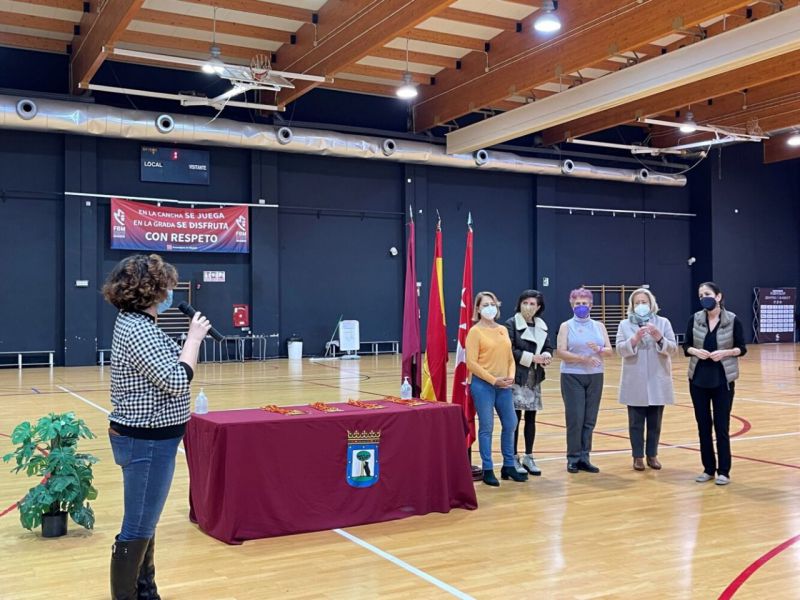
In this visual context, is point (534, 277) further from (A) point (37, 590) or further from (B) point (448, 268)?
(A) point (37, 590)

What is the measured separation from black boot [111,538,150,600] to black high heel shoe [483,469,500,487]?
307 centimetres

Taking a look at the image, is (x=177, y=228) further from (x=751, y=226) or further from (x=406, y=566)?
(x=751, y=226)

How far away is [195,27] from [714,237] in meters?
15.8

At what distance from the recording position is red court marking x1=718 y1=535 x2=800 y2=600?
3.48 m

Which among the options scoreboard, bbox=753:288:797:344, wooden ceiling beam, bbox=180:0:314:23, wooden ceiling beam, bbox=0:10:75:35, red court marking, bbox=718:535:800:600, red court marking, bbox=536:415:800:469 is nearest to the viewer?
red court marking, bbox=718:535:800:600

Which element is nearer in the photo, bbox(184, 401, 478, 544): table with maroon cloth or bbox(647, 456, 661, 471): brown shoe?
bbox(184, 401, 478, 544): table with maroon cloth

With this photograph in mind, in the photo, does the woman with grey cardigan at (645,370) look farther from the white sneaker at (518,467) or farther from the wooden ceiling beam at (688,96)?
the wooden ceiling beam at (688,96)

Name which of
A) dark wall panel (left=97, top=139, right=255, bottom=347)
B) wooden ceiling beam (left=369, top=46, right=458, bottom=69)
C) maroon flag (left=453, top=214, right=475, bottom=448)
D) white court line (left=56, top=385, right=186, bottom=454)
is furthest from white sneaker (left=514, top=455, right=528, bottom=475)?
dark wall panel (left=97, top=139, right=255, bottom=347)

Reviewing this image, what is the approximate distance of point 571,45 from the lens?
1312 cm

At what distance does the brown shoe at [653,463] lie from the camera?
6223 millimetres

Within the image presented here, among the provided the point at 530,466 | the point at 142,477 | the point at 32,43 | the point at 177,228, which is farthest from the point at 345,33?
the point at 142,477

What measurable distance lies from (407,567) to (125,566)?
139cm

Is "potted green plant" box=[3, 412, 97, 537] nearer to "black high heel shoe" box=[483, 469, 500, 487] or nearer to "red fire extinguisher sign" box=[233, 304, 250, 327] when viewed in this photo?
"black high heel shoe" box=[483, 469, 500, 487]

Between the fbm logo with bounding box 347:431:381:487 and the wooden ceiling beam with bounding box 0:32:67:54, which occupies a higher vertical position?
the wooden ceiling beam with bounding box 0:32:67:54
